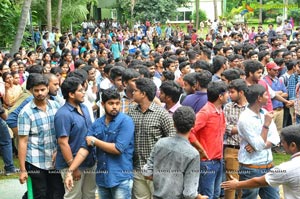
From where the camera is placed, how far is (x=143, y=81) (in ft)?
17.4

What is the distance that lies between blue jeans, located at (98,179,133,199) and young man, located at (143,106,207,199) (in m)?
0.56

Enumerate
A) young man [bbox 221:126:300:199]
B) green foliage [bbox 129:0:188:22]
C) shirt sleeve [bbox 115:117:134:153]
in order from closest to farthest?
young man [bbox 221:126:300:199], shirt sleeve [bbox 115:117:134:153], green foliage [bbox 129:0:188:22]

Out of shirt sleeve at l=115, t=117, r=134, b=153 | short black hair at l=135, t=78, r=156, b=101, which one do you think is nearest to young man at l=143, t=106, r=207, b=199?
shirt sleeve at l=115, t=117, r=134, b=153

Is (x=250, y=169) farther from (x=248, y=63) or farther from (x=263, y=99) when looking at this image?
(x=248, y=63)

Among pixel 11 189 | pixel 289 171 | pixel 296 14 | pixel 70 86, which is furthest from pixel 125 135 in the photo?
pixel 296 14

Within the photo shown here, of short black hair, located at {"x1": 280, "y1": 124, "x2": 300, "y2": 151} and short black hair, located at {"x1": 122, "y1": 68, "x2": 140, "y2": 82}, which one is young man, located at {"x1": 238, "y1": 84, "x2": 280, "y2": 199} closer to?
short black hair, located at {"x1": 280, "y1": 124, "x2": 300, "y2": 151}

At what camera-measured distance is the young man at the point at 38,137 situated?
5336 mm

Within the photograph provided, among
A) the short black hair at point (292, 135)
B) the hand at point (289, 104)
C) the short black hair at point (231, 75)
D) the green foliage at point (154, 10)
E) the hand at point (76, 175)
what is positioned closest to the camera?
the short black hair at point (292, 135)

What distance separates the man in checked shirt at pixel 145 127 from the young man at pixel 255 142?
0.82 meters

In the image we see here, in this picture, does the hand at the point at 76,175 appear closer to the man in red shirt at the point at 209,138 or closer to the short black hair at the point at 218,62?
the man in red shirt at the point at 209,138

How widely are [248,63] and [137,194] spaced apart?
3041mm

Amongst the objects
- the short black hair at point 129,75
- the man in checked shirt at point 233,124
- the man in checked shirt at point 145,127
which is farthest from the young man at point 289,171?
the short black hair at point 129,75

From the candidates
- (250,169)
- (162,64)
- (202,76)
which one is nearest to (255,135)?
(250,169)

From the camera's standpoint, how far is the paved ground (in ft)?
22.8
